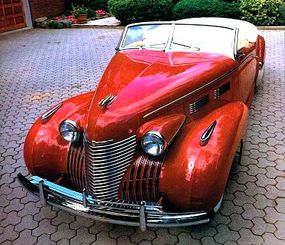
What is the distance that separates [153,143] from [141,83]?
0.78m

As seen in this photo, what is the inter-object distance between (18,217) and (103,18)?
15.0 meters

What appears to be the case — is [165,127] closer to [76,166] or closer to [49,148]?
[76,166]

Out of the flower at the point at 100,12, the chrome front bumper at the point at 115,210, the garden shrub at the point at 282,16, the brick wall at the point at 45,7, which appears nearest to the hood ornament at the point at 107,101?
the chrome front bumper at the point at 115,210

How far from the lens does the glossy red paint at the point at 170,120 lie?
298 cm

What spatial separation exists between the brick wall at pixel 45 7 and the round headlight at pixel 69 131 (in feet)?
46.9

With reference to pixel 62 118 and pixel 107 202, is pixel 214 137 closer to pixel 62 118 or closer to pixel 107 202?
pixel 107 202

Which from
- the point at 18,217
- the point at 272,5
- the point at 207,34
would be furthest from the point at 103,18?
the point at 18,217

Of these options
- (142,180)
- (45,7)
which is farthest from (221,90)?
(45,7)

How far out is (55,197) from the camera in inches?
125

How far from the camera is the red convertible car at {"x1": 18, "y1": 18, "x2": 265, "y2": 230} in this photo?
2.96 m

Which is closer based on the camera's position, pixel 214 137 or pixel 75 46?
pixel 214 137

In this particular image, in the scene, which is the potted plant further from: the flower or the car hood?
the car hood

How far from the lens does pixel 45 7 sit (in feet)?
55.8

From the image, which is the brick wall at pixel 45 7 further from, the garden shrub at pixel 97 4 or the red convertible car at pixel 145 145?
the red convertible car at pixel 145 145
